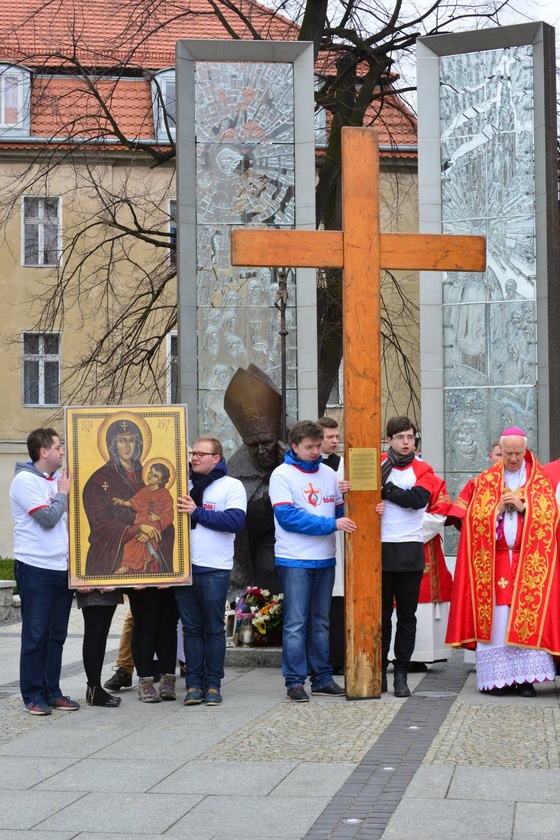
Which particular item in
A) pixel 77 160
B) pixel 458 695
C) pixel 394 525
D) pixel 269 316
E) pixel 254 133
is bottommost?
pixel 458 695

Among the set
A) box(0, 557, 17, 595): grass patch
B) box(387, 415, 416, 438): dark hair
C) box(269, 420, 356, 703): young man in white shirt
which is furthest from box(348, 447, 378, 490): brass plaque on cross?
box(0, 557, 17, 595): grass patch

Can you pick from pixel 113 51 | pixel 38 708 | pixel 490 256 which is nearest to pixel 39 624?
pixel 38 708

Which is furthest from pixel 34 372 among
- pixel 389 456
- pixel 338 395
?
pixel 389 456

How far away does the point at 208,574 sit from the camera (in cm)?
859

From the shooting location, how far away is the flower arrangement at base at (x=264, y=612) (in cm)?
1034

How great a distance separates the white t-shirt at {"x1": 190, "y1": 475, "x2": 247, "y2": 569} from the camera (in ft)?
28.2

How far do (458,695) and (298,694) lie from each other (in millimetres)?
1120

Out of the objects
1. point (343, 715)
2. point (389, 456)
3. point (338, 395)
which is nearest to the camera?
point (343, 715)

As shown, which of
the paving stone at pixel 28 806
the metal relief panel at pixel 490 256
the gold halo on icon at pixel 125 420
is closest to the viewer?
the paving stone at pixel 28 806

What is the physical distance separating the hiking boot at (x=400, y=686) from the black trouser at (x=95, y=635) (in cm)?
187

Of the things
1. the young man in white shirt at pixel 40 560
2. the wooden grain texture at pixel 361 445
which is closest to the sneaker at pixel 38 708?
the young man in white shirt at pixel 40 560

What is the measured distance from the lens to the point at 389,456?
9266mm

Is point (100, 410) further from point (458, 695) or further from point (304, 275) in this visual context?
point (304, 275)

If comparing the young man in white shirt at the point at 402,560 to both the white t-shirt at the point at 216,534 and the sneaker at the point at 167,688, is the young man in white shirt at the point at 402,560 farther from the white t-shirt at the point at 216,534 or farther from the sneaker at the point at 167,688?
the sneaker at the point at 167,688
